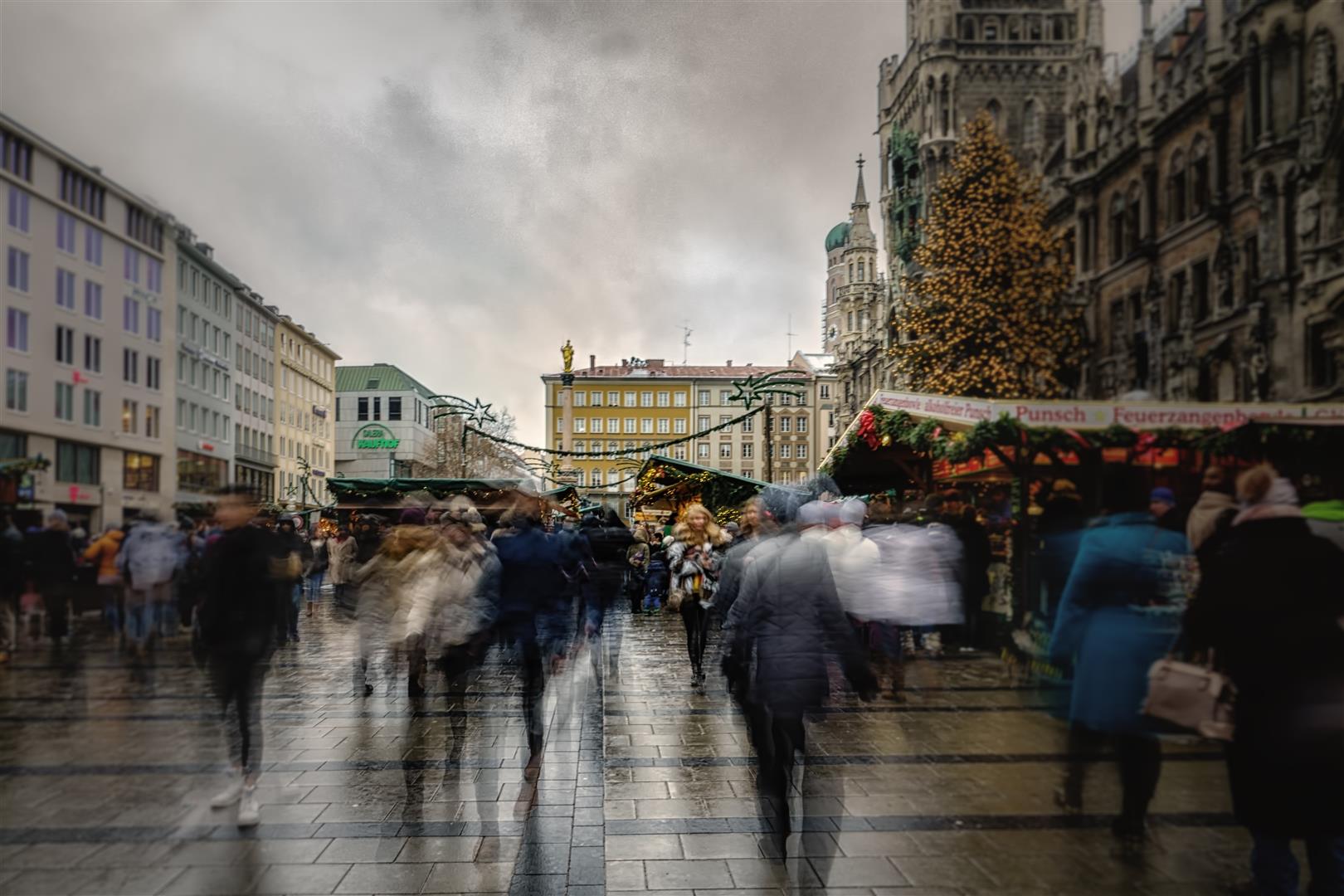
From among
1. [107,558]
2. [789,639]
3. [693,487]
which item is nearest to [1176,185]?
[789,639]

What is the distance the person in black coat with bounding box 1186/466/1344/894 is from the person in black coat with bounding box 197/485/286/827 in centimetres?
482

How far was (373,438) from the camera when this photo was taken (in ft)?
18.0

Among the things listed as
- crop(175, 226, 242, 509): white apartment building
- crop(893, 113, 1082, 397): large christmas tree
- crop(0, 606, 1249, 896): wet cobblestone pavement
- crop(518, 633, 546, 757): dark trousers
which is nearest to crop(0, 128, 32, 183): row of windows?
crop(175, 226, 242, 509): white apartment building

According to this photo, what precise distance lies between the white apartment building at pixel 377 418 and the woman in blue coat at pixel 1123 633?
357 cm

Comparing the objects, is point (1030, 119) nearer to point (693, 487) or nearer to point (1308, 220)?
point (1308, 220)

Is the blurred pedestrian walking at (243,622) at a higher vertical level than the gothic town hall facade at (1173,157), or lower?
lower

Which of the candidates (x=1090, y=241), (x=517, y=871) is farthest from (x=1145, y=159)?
(x=517, y=871)

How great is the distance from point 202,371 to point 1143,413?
5894mm

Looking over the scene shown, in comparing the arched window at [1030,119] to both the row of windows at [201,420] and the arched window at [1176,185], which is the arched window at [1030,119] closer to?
the arched window at [1176,185]

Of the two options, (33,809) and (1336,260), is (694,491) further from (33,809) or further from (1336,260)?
(33,809)

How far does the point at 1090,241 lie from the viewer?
22.5 ft

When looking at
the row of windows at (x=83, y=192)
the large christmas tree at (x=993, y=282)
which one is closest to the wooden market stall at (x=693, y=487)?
the large christmas tree at (x=993, y=282)

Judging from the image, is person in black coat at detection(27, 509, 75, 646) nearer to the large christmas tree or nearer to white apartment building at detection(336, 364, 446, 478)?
white apartment building at detection(336, 364, 446, 478)

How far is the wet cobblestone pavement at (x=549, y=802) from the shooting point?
4645 millimetres
